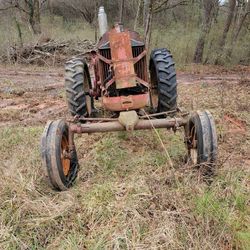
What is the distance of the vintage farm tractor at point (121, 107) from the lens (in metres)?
3.85

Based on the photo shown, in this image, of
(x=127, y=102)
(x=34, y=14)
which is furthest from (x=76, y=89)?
(x=34, y=14)

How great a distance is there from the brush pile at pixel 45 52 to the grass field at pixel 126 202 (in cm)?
1040

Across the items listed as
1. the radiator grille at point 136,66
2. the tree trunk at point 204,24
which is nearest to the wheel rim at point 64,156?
the radiator grille at point 136,66

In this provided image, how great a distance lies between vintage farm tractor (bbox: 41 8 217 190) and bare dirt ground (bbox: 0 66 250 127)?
6.24 ft

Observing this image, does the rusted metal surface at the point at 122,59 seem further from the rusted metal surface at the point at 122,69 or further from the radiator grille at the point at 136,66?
the radiator grille at the point at 136,66

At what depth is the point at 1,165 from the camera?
436 cm

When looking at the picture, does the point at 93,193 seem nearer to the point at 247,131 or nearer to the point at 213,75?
the point at 247,131

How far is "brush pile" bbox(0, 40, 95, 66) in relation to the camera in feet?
49.6

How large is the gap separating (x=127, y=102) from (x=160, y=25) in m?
17.1

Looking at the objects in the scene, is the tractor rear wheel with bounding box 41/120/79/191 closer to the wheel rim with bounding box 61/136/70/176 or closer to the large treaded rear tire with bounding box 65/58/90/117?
the wheel rim with bounding box 61/136/70/176

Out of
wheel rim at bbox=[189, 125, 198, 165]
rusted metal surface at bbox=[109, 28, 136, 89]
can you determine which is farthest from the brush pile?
wheel rim at bbox=[189, 125, 198, 165]

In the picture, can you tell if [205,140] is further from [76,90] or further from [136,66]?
[76,90]

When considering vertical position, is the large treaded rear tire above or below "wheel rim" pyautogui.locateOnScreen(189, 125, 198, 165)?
above

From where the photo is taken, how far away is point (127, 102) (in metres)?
4.51
